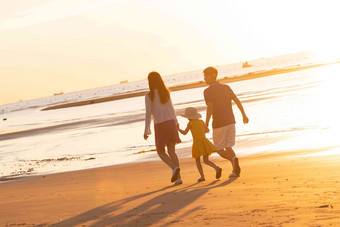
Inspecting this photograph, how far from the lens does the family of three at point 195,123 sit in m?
10.2

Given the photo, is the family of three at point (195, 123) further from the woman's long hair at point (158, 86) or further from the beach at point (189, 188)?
the beach at point (189, 188)

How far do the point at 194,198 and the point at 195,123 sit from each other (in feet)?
7.05

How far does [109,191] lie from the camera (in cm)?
1066

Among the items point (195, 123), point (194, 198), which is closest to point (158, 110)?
point (195, 123)

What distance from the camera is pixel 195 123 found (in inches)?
408

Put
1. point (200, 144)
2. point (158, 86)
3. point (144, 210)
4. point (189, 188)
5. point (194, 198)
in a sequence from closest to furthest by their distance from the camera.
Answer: point (144, 210)
point (194, 198)
point (189, 188)
point (158, 86)
point (200, 144)

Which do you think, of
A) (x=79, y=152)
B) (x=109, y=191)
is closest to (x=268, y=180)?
(x=109, y=191)

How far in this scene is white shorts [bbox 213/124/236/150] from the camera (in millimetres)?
10328

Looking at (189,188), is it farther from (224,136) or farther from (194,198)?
(224,136)

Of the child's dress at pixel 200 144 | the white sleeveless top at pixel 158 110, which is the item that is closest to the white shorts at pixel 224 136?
the child's dress at pixel 200 144

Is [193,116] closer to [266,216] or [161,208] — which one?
[161,208]

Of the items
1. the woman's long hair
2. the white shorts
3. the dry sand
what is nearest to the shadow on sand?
the dry sand

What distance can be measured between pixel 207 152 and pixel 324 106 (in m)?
17.1

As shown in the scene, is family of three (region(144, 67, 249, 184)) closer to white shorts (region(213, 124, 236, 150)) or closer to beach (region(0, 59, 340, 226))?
white shorts (region(213, 124, 236, 150))
